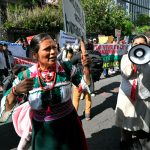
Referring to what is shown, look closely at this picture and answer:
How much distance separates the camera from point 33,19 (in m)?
30.1

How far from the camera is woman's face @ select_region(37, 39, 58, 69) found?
10.4 feet

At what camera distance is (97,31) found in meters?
34.6

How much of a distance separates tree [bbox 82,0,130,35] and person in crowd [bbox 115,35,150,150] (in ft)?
93.5

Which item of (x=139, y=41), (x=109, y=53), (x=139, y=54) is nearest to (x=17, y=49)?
(x=109, y=53)

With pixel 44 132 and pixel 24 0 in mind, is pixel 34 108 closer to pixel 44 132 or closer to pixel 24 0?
pixel 44 132

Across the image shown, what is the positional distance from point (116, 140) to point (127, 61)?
1.51 meters

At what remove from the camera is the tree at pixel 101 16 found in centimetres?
3356

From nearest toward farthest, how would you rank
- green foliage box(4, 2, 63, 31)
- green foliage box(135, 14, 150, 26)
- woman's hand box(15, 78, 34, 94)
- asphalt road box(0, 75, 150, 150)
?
woman's hand box(15, 78, 34, 94) → asphalt road box(0, 75, 150, 150) → green foliage box(4, 2, 63, 31) → green foliage box(135, 14, 150, 26)

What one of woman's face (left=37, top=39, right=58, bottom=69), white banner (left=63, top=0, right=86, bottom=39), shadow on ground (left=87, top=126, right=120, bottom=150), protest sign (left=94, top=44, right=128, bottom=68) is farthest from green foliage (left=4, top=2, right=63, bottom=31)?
woman's face (left=37, top=39, right=58, bottom=69)

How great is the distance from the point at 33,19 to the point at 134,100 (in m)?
26.1

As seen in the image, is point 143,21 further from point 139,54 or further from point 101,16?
point 139,54

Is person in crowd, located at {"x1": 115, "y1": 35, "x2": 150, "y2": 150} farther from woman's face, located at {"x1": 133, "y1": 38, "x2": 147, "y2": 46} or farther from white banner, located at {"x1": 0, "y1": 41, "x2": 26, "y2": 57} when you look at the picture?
white banner, located at {"x1": 0, "y1": 41, "x2": 26, "y2": 57}

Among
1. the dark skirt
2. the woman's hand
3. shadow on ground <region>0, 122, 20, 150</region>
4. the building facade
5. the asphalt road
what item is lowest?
the asphalt road

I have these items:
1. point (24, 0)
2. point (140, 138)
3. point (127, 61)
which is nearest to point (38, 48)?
point (127, 61)
